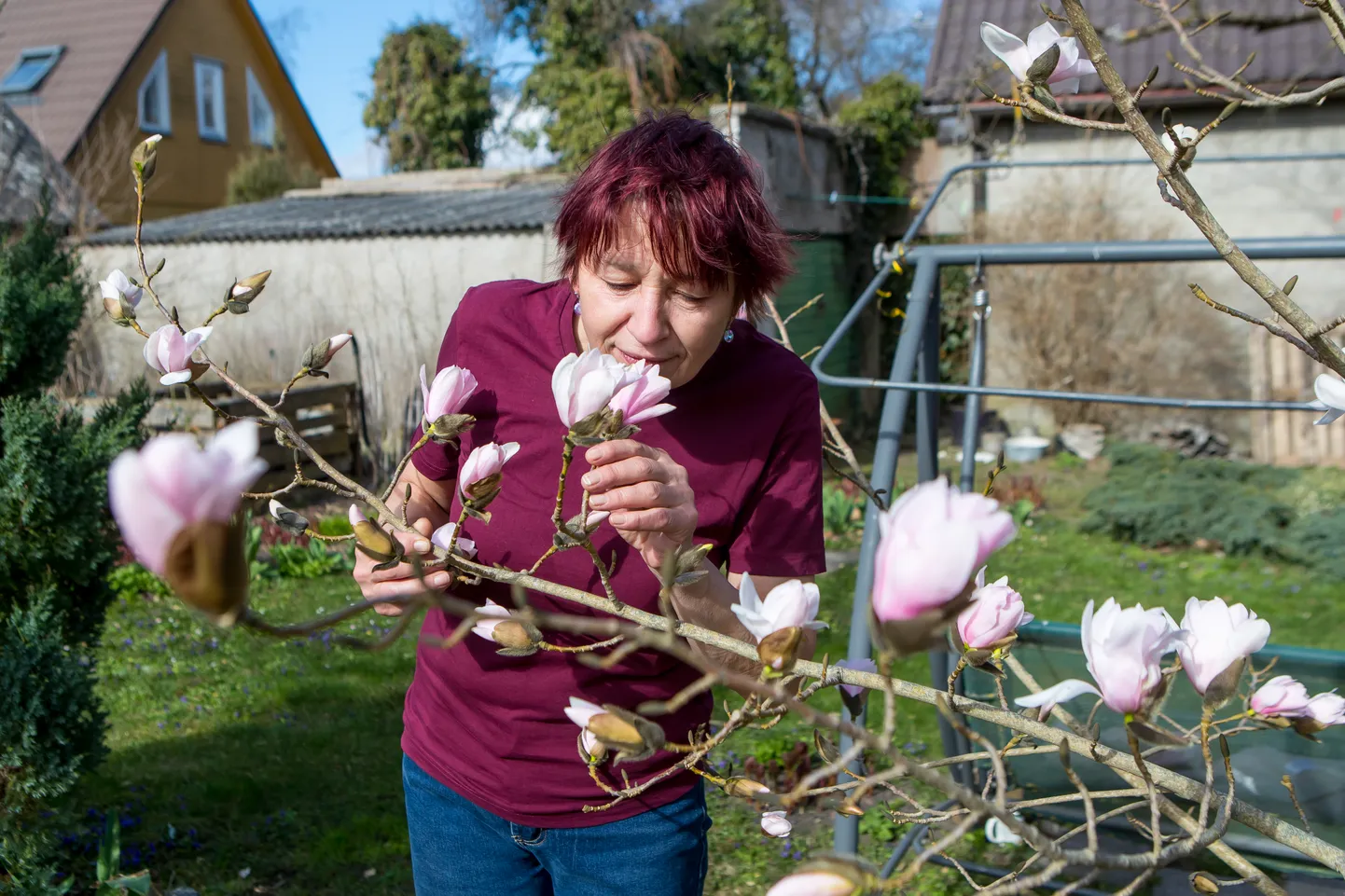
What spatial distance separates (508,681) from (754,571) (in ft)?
1.20

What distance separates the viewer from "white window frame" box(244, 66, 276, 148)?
18.6 meters

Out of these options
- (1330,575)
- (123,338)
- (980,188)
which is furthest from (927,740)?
(123,338)

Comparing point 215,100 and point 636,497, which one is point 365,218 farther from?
point 215,100

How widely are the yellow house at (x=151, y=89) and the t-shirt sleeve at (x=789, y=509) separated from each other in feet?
47.6

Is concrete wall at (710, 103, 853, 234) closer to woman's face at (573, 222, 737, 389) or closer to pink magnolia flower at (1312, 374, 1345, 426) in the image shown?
woman's face at (573, 222, 737, 389)

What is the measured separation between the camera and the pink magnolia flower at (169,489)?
0.50 meters

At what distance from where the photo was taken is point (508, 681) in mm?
1526

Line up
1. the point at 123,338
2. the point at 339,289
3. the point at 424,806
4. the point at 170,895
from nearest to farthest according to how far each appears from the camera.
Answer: the point at 424,806 → the point at 170,895 → the point at 339,289 → the point at 123,338

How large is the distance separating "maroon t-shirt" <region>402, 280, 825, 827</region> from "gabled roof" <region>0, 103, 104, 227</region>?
10471mm

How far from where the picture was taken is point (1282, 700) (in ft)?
3.14

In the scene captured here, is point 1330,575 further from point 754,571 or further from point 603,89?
point 603,89

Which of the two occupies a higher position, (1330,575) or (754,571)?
(754,571)

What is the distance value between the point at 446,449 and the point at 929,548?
A: 3.51 feet

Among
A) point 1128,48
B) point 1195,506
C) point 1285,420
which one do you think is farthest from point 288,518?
point 1128,48
